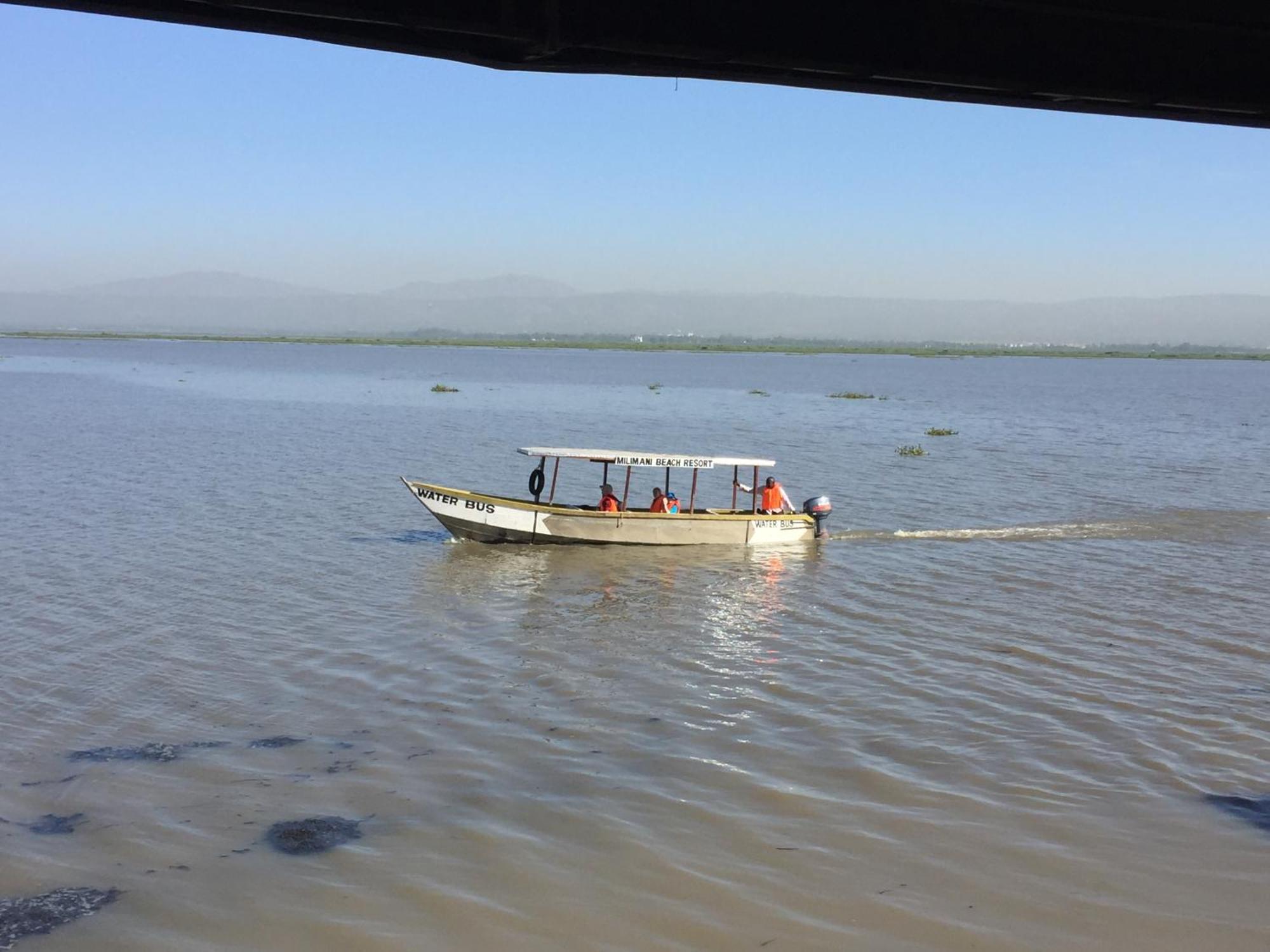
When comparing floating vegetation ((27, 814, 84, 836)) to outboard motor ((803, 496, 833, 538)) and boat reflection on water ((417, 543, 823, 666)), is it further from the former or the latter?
outboard motor ((803, 496, 833, 538))

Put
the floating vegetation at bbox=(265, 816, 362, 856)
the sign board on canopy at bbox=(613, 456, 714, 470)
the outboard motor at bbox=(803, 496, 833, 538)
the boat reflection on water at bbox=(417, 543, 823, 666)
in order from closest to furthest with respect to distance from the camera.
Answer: the floating vegetation at bbox=(265, 816, 362, 856)
the boat reflection on water at bbox=(417, 543, 823, 666)
the sign board on canopy at bbox=(613, 456, 714, 470)
the outboard motor at bbox=(803, 496, 833, 538)

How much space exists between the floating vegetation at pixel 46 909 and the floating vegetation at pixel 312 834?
4.52ft

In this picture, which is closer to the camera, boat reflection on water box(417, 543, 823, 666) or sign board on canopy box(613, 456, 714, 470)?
boat reflection on water box(417, 543, 823, 666)

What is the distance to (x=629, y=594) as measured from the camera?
2078cm

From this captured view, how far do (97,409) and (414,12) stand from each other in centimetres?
5387

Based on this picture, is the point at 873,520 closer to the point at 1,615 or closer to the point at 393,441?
the point at 1,615

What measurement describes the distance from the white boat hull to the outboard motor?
→ 2.34 meters

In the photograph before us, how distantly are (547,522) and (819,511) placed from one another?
618cm

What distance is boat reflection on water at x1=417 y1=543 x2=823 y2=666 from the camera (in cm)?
1762

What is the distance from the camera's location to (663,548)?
25.2m

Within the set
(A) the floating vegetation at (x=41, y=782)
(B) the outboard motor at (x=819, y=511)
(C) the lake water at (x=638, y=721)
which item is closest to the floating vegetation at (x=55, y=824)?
(C) the lake water at (x=638, y=721)

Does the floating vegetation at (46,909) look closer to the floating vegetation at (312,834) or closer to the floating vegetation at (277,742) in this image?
the floating vegetation at (312,834)

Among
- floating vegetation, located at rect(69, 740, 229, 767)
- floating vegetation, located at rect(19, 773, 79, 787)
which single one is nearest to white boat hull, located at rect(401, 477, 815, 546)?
floating vegetation, located at rect(69, 740, 229, 767)

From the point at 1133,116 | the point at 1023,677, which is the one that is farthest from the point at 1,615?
the point at 1133,116
